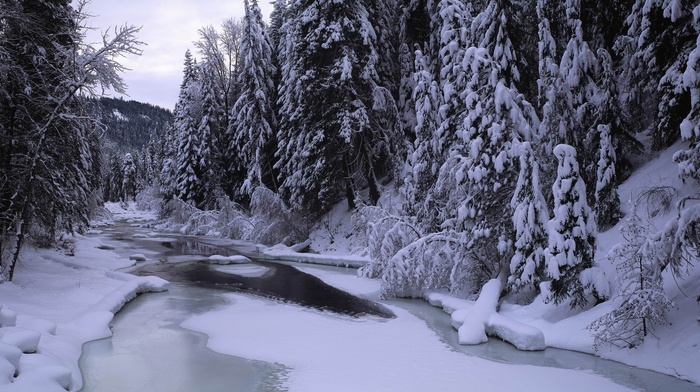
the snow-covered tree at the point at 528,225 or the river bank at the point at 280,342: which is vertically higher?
the snow-covered tree at the point at 528,225

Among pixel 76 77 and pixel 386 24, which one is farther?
pixel 386 24

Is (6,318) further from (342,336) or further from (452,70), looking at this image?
(452,70)

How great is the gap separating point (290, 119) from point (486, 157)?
15.3m

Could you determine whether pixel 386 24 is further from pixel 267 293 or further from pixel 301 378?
pixel 301 378

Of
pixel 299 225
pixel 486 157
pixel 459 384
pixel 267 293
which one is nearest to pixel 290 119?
pixel 299 225

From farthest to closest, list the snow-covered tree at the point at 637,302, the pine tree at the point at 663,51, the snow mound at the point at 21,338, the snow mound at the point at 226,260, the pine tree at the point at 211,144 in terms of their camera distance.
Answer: the pine tree at the point at 211,144
the snow mound at the point at 226,260
the pine tree at the point at 663,51
the snow-covered tree at the point at 637,302
the snow mound at the point at 21,338

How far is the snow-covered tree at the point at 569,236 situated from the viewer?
30.8ft

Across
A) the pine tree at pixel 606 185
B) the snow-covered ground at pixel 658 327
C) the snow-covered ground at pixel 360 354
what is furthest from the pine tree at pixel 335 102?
the pine tree at pixel 606 185

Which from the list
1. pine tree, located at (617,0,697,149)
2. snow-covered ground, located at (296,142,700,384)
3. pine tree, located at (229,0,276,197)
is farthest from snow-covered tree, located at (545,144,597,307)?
pine tree, located at (229,0,276,197)

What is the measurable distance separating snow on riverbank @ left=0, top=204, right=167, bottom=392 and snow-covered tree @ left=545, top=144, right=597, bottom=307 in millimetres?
8852

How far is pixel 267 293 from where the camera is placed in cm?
1488

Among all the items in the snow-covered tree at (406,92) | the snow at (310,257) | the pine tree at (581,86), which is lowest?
the snow at (310,257)

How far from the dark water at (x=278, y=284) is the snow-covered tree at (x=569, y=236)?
4.31 m

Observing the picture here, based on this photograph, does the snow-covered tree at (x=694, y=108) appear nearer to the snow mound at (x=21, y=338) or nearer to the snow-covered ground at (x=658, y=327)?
the snow-covered ground at (x=658, y=327)
